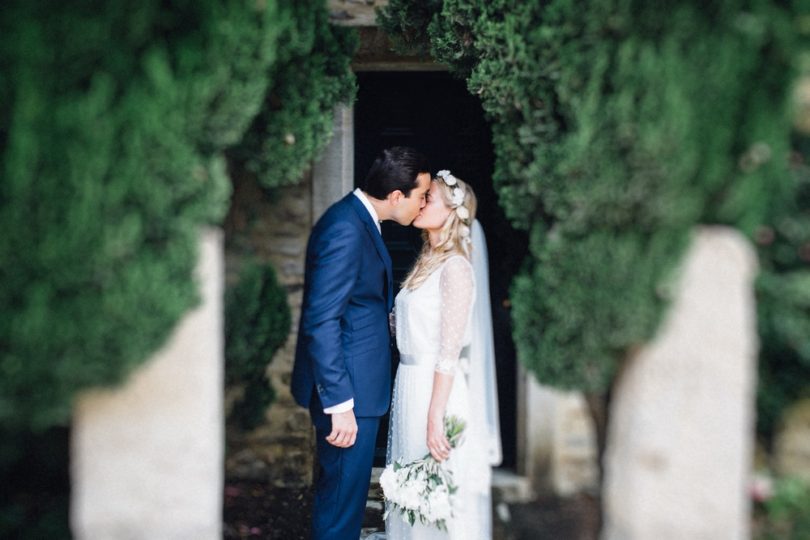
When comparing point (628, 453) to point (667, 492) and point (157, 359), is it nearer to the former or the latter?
point (667, 492)

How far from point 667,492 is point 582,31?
70.8 inches

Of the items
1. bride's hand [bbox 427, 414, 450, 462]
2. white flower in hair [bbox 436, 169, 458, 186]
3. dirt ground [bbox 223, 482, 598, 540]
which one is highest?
white flower in hair [bbox 436, 169, 458, 186]

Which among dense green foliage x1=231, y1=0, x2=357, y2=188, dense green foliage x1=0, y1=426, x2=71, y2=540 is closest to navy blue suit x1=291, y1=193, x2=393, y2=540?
dense green foliage x1=231, y1=0, x2=357, y2=188

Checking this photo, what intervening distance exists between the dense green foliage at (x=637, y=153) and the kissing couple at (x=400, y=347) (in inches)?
33.7

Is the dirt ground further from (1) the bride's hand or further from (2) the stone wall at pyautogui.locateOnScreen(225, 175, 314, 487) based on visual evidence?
(1) the bride's hand

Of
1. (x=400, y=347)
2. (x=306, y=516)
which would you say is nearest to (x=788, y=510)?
(x=400, y=347)

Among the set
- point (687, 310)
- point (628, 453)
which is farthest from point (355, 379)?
point (687, 310)

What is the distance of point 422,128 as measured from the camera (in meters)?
5.29

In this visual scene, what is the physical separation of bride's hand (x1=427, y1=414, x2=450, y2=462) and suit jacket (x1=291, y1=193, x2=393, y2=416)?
1.02ft

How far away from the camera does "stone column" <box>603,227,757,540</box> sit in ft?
9.00

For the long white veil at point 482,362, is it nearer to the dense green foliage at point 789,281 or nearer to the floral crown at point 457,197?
the floral crown at point 457,197

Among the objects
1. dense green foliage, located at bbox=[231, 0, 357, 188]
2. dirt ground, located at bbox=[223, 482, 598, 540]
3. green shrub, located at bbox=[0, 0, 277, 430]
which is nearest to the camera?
green shrub, located at bbox=[0, 0, 277, 430]

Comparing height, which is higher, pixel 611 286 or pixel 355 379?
pixel 611 286

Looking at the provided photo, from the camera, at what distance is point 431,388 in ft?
12.9
